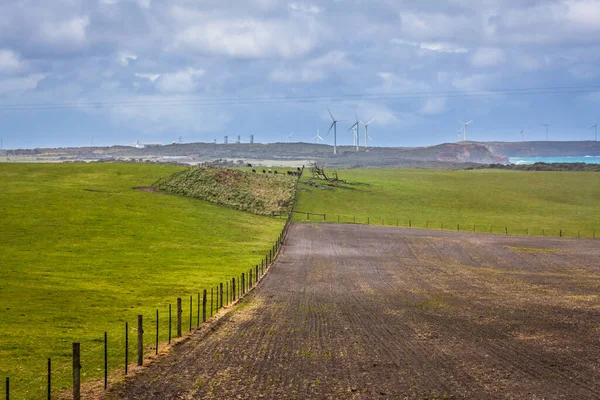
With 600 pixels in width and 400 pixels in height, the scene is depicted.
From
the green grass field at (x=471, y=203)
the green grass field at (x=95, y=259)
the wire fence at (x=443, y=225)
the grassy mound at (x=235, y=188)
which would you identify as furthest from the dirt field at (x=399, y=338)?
the grassy mound at (x=235, y=188)

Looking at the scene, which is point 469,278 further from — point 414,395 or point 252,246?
point 414,395

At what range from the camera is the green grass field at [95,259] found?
3005 centimetres

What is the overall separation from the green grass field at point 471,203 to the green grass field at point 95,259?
838 inches

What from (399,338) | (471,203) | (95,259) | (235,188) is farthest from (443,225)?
(399,338)

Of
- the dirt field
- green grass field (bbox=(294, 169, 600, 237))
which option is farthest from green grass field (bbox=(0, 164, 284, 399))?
green grass field (bbox=(294, 169, 600, 237))

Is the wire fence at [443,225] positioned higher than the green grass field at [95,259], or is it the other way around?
the green grass field at [95,259]

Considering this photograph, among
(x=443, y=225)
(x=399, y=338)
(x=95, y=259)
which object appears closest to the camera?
(x=399, y=338)

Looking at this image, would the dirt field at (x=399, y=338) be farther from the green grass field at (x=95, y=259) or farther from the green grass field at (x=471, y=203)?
the green grass field at (x=471, y=203)

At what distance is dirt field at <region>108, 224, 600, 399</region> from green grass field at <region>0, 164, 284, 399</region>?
12.6 ft

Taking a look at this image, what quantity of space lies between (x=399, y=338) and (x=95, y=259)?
3576 cm

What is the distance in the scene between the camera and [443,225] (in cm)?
10394

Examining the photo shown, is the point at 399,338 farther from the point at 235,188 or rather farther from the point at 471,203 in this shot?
the point at 471,203

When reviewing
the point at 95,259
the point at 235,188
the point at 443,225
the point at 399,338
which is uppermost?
the point at 235,188

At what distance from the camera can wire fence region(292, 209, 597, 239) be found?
3765 inches
